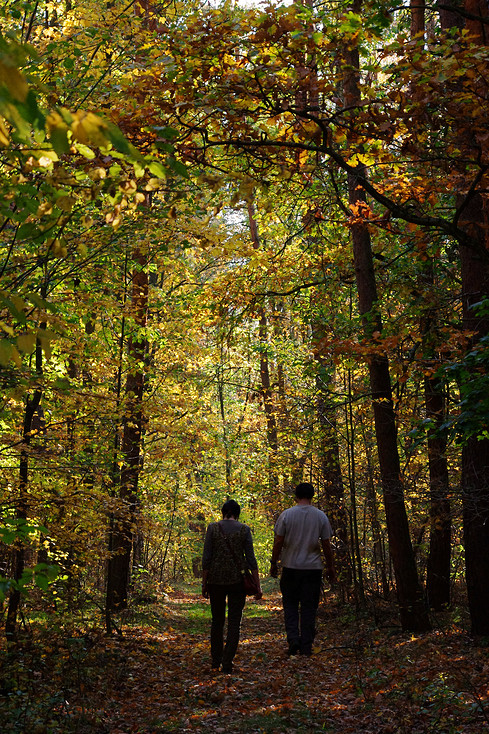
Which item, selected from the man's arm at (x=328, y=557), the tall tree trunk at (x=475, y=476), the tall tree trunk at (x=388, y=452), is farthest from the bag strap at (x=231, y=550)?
the tall tree trunk at (x=475, y=476)

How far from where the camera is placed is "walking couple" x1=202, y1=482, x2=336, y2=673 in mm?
7617

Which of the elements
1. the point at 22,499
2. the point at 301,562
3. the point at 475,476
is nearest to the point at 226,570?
the point at 301,562

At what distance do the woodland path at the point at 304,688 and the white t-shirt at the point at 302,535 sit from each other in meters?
1.22

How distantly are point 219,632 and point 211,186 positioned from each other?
5578 mm

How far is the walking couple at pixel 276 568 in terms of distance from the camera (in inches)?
300

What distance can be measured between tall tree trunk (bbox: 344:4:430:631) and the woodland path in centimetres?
45

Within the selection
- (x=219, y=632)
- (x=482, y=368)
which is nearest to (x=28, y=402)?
(x=219, y=632)

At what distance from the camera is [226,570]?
7.60m

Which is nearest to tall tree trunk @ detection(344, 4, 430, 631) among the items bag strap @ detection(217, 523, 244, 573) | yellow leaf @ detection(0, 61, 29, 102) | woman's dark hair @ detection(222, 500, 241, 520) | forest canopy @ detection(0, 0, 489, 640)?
forest canopy @ detection(0, 0, 489, 640)

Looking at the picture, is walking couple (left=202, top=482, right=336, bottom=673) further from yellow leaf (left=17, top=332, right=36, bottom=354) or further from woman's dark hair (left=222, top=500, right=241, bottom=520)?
yellow leaf (left=17, top=332, right=36, bottom=354)

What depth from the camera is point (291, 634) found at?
8273 mm

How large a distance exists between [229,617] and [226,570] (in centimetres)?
59

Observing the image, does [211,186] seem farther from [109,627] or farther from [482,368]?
[109,627]

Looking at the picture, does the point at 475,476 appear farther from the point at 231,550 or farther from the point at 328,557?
the point at 231,550
